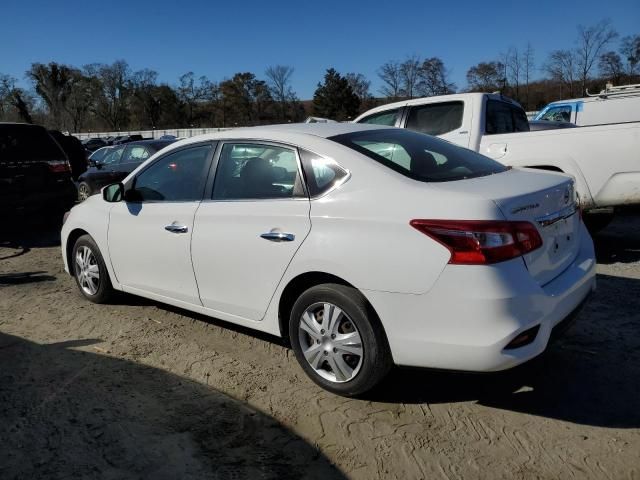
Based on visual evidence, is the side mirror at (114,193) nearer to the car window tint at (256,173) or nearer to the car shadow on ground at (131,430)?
the car window tint at (256,173)

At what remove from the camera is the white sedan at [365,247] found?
257cm

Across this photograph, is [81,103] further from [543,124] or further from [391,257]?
[391,257]

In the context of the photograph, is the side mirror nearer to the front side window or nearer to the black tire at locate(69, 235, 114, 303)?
the black tire at locate(69, 235, 114, 303)

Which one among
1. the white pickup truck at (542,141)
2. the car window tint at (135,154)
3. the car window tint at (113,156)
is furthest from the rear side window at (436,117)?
the car window tint at (113,156)

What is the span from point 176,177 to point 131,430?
1.95 m

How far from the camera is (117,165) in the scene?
1191 centimetres

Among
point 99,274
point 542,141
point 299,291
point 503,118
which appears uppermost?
point 503,118

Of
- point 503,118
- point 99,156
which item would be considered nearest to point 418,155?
point 503,118

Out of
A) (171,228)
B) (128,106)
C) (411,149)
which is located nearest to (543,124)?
(411,149)

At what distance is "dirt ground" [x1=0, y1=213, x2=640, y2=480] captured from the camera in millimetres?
2549

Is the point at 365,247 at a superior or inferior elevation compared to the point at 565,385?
superior

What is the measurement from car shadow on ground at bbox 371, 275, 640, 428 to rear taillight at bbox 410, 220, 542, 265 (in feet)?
2.39

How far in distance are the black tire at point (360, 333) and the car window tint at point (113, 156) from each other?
10.6 metres

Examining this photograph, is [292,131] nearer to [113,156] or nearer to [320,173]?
[320,173]
